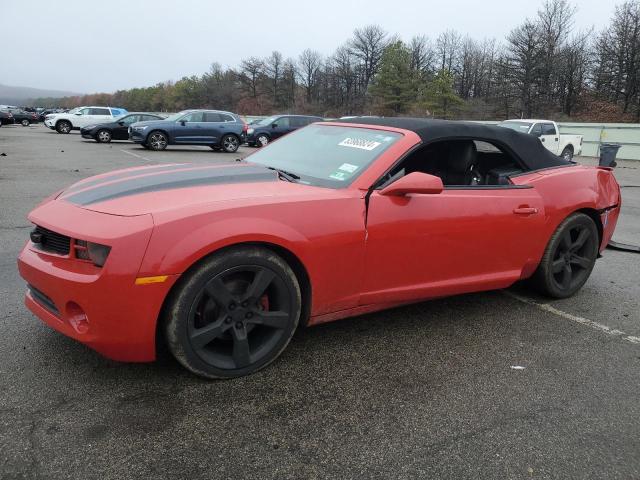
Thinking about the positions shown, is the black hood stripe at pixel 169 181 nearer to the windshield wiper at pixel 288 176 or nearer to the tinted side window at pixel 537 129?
the windshield wiper at pixel 288 176

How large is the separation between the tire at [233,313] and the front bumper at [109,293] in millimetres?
117

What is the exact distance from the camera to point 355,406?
2504 mm

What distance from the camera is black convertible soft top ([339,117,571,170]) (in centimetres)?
346

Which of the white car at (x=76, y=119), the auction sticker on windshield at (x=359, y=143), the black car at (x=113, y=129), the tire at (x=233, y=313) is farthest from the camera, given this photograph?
the white car at (x=76, y=119)

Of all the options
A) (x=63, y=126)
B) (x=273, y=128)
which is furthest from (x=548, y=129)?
(x=63, y=126)

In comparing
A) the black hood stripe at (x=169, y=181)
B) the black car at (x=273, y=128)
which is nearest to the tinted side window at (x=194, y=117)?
the black car at (x=273, y=128)

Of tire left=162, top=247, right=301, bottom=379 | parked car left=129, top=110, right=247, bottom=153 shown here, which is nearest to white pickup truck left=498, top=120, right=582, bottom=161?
parked car left=129, top=110, right=247, bottom=153

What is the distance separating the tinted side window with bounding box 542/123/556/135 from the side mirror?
20.1 metres

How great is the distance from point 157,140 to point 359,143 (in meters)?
16.8

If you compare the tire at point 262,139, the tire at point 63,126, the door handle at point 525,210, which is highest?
the tire at point 63,126

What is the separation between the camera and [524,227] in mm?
3637

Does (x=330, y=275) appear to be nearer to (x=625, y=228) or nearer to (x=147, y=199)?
(x=147, y=199)

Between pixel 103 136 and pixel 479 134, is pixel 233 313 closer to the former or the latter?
pixel 479 134

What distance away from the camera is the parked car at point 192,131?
18594 millimetres
